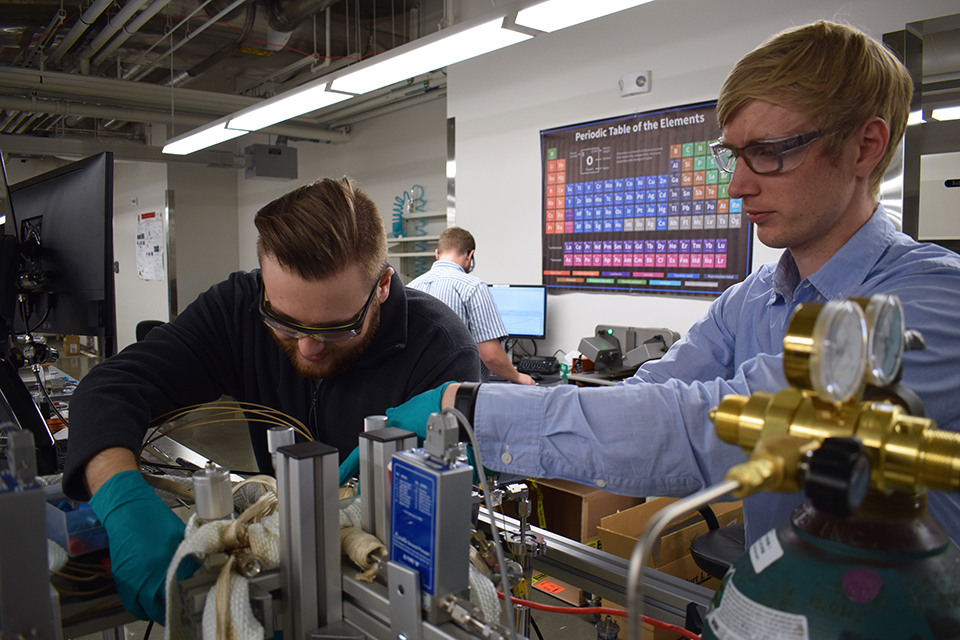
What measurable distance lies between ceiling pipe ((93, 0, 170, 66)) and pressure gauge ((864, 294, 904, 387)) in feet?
14.9

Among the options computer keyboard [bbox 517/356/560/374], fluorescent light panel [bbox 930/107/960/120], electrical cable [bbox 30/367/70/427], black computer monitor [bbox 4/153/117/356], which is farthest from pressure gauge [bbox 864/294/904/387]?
computer keyboard [bbox 517/356/560/374]

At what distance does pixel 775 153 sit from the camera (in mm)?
1040

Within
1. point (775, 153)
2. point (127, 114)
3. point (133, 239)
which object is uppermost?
point (127, 114)

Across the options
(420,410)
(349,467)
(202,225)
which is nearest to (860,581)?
(420,410)

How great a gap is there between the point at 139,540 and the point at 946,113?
2989mm

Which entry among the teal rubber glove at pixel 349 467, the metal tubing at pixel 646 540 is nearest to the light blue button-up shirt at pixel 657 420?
the teal rubber glove at pixel 349 467

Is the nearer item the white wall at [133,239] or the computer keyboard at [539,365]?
the computer keyboard at [539,365]

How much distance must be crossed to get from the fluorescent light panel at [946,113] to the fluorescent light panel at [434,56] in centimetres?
165

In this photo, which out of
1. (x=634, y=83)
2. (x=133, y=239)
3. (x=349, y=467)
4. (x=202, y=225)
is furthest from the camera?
(x=133, y=239)

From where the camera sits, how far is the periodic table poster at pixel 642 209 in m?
3.09

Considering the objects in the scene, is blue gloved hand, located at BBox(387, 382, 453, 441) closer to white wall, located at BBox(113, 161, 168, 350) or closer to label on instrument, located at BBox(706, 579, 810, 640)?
label on instrument, located at BBox(706, 579, 810, 640)

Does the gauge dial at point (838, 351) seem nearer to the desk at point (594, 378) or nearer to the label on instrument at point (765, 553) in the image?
the label on instrument at point (765, 553)

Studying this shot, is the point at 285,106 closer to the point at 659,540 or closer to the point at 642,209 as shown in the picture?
the point at 642,209

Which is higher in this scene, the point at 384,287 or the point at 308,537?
the point at 384,287
